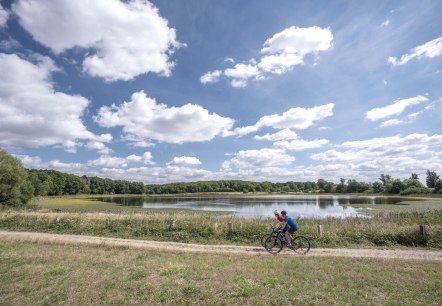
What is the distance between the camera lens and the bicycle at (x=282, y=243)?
1549 centimetres

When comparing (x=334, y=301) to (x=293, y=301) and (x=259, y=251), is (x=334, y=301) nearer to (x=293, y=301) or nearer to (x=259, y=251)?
(x=293, y=301)

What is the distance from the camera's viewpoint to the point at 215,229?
21.1m

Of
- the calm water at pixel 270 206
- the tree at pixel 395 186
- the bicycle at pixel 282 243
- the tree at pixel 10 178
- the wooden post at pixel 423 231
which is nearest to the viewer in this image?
the bicycle at pixel 282 243

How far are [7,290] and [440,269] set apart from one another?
1484 cm

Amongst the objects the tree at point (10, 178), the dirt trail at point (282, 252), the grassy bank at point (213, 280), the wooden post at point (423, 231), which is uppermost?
the tree at point (10, 178)

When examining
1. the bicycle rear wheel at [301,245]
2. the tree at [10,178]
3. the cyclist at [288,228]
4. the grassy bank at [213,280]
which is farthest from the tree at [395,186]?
the grassy bank at [213,280]

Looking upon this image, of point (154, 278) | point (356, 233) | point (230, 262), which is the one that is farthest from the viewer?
point (356, 233)

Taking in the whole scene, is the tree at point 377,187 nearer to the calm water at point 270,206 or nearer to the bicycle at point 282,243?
the calm water at point 270,206

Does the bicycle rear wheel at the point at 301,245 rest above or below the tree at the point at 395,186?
below

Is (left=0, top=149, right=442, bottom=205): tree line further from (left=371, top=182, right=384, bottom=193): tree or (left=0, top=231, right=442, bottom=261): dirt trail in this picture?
(left=0, top=231, right=442, bottom=261): dirt trail

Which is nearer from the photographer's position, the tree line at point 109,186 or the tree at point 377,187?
the tree line at point 109,186

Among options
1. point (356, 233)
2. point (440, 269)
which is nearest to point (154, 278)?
point (440, 269)

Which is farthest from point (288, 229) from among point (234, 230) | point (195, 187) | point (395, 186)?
point (195, 187)

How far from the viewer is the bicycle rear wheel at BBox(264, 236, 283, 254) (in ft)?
51.3
